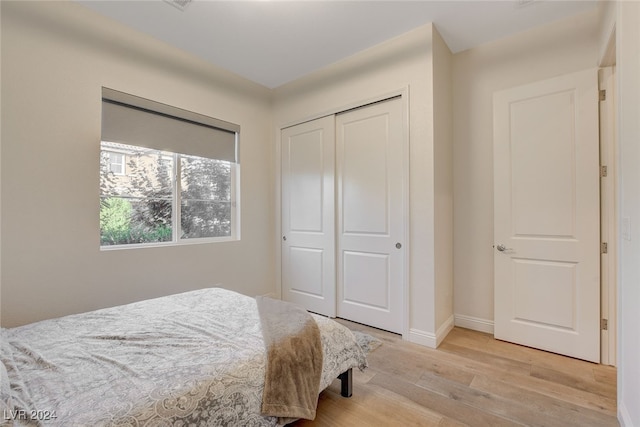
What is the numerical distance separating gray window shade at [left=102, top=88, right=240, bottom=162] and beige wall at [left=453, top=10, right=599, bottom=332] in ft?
8.25

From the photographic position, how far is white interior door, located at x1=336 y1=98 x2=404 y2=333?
264 centimetres

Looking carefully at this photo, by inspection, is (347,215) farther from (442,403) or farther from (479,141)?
(442,403)

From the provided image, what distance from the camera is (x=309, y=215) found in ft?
10.8

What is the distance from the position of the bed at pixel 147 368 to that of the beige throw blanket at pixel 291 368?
0.04 metres

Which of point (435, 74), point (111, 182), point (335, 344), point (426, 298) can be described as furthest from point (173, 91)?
point (426, 298)

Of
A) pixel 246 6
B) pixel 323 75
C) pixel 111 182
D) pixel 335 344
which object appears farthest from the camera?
pixel 323 75

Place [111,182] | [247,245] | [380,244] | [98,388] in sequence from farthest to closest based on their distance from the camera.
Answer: [247,245] < [380,244] < [111,182] < [98,388]

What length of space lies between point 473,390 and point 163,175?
3160 mm

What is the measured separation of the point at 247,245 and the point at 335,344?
2056 millimetres

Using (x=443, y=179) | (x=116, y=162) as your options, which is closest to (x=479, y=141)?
(x=443, y=179)

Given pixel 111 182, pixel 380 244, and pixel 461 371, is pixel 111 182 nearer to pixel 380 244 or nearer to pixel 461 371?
pixel 380 244

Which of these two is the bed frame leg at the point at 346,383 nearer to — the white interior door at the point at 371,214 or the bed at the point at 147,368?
the bed at the point at 147,368

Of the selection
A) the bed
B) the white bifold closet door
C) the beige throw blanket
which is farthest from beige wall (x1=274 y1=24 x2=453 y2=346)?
the beige throw blanket

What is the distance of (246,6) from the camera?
2.19 metres
